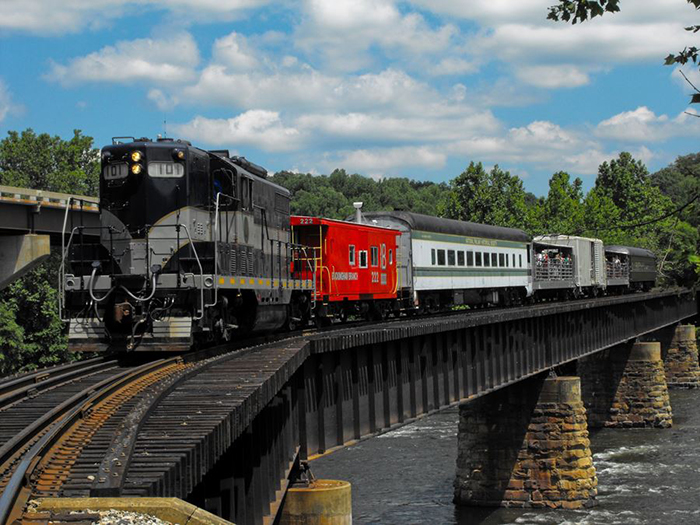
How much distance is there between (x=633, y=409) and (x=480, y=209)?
55.1 metres

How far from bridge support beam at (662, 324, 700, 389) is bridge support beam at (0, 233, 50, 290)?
54.7 metres

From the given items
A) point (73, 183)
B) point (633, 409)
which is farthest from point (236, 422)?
point (73, 183)

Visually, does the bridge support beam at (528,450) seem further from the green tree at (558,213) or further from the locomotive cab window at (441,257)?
the green tree at (558,213)

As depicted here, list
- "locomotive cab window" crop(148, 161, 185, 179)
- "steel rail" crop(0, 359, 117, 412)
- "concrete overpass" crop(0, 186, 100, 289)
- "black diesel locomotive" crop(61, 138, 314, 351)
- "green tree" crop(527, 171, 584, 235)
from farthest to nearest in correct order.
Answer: "green tree" crop(527, 171, 584, 235) < "concrete overpass" crop(0, 186, 100, 289) < "locomotive cab window" crop(148, 161, 185, 179) < "black diesel locomotive" crop(61, 138, 314, 351) < "steel rail" crop(0, 359, 117, 412)

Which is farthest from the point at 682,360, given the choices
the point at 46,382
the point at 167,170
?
the point at 46,382

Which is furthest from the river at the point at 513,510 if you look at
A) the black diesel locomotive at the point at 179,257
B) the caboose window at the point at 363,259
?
the black diesel locomotive at the point at 179,257

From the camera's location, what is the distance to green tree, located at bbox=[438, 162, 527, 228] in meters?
112

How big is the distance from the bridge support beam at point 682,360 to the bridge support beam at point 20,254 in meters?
54.7

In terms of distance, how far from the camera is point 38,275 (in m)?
64.3

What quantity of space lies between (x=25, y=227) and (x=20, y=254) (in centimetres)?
262

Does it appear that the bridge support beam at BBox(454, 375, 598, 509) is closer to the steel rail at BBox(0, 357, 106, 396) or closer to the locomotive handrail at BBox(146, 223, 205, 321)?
the locomotive handrail at BBox(146, 223, 205, 321)

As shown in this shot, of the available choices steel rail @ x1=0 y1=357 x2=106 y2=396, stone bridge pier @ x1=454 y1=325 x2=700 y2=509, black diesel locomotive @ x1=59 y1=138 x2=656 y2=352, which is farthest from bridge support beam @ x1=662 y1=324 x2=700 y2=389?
steel rail @ x1=0 y1=357 x2=106 y2=396

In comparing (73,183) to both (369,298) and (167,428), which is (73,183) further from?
(167,428)

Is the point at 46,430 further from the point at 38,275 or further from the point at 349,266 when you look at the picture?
the point at 38,275
